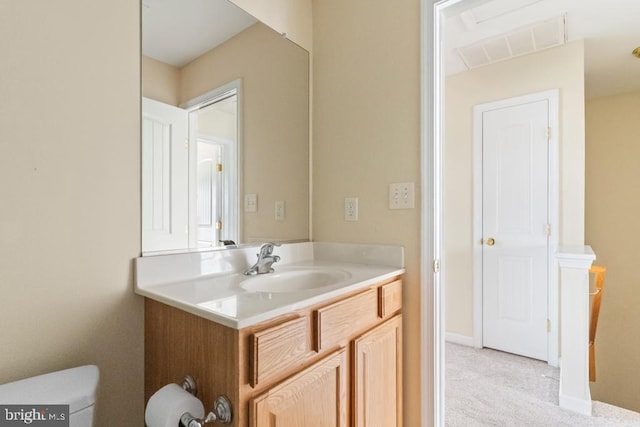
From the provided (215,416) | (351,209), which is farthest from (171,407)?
→ (351,209)

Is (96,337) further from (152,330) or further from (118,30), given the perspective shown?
(118,30)

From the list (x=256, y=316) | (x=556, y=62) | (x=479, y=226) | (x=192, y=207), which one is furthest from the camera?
(x=479, y=226)

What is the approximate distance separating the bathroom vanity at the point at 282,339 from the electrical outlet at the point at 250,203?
0.21 meters

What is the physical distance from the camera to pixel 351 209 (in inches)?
63.9

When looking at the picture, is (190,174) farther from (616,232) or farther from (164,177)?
(616,232)

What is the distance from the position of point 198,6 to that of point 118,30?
38cm

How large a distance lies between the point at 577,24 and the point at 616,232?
235 cm

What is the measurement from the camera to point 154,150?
113 centimetres

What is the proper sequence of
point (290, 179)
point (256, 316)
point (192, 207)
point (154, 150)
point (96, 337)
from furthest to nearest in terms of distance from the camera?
1. point (290, 179)
2. point (192, 207)
3. point (154, 150)
4. point (96, 337)
5. point (256, 316)

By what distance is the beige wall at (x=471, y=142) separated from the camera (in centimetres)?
239

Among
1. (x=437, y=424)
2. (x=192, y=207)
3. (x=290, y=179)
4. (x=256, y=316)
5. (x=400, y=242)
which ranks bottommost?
(x=437, y=424)

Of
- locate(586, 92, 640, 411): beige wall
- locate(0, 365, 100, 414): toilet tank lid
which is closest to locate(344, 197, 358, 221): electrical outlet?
locate(0, 365, 100, 414): toilet tank lid

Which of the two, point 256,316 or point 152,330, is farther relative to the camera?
point 152,330

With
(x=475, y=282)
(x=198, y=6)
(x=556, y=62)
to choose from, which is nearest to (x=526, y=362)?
(x=475, y=282)
